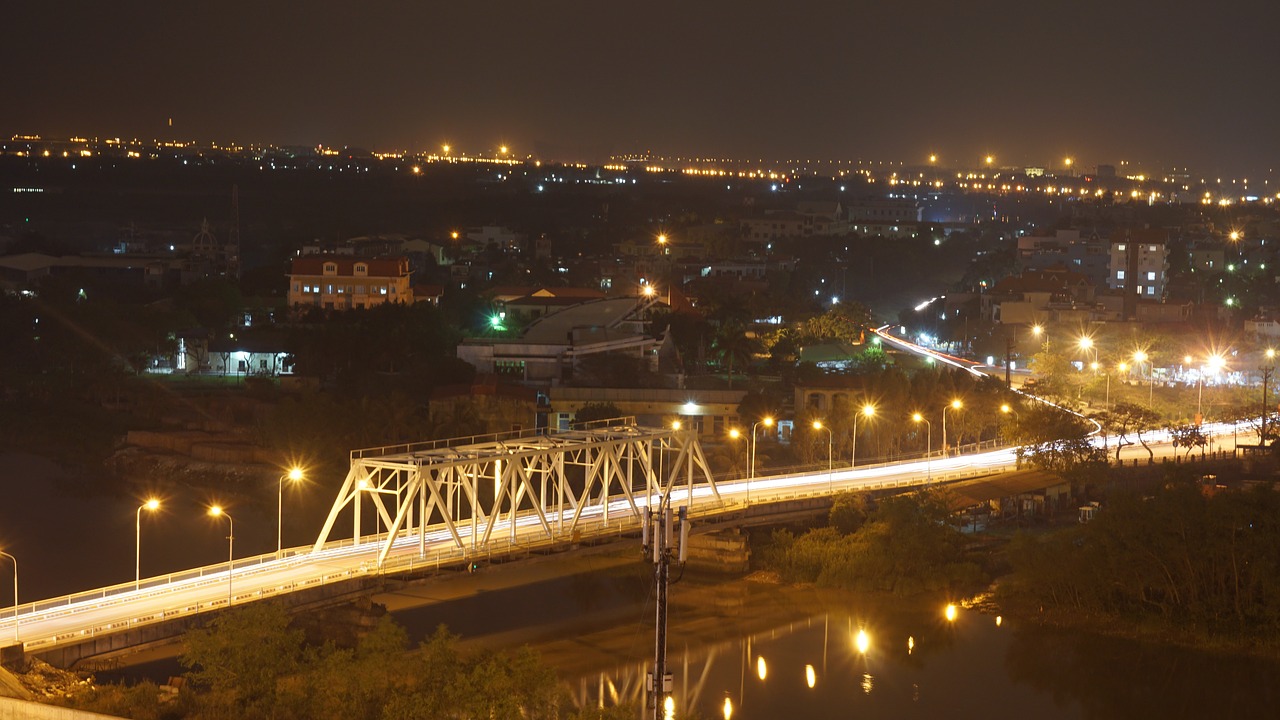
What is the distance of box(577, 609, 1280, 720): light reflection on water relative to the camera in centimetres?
1110

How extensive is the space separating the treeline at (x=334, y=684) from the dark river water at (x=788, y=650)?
1.22 meters

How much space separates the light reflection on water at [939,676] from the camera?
36.4 ft

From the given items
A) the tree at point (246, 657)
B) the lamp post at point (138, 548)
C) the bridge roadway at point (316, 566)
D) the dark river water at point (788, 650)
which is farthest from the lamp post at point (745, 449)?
the tree at point (246, 657)

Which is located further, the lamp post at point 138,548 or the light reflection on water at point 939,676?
the light reflection on water at point 939,676

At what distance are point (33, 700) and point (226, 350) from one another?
1575cm

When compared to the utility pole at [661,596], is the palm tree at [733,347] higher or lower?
higher

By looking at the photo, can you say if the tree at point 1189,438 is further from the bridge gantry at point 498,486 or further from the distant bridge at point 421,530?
the bridge gantry at point 498,486

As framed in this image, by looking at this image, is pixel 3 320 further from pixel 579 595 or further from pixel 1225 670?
pixel 1225 670

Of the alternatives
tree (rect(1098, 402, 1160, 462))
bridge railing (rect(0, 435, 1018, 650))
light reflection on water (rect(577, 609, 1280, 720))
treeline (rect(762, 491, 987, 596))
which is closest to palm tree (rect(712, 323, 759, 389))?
tree (rect(1098, 402, 1160, 462))

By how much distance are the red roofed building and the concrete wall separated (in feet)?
66.5

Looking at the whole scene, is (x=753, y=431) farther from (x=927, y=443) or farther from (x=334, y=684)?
(x=334, y=684)

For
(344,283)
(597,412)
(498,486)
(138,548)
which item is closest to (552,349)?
→ (597,412)

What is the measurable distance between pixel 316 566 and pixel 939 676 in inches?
194

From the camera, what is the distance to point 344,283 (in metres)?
28.7
